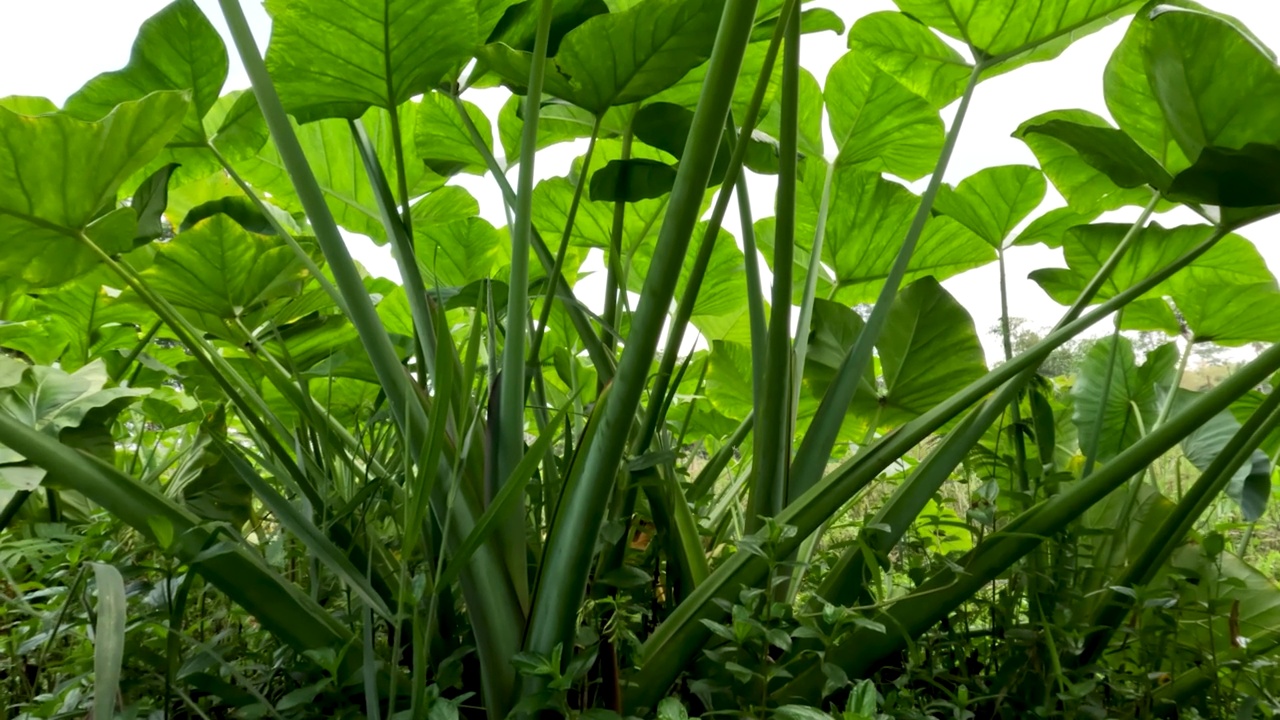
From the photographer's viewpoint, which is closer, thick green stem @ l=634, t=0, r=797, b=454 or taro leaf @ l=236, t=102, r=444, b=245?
thick green stem @ l=634, t=0, r=797, b=454

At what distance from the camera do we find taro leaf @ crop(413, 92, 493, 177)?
714 mm

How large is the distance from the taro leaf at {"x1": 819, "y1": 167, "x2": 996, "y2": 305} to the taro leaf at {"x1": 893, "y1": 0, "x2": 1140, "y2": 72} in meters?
0.16

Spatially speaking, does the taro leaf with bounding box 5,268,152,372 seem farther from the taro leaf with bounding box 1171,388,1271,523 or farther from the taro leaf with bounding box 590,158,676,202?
the taro leaf with bounding box 1171,388,1271,523

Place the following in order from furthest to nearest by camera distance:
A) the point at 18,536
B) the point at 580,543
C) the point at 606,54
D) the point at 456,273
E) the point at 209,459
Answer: the point at 456,273 → the point at 18,536 → the point at 209,459 → the point at 606,54 → the point at 580,543

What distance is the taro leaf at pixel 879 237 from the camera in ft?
2.65

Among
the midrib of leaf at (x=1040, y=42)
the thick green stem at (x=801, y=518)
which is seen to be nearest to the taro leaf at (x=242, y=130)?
the thick green stem at (x=801, y=518)

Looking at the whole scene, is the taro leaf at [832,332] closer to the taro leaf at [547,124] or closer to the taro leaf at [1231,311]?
the taro leaf at [547,124]

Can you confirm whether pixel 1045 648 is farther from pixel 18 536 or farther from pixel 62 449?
pixel 18 536

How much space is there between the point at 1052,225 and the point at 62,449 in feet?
3.03

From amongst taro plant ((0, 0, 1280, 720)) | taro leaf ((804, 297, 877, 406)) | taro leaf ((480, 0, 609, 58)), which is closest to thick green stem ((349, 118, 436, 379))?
taro plant ((0, 0, 1280, 720))

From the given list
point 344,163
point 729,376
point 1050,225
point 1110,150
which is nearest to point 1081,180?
point 1050,225

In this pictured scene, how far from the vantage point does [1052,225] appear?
2.86 ft

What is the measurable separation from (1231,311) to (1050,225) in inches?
7.7

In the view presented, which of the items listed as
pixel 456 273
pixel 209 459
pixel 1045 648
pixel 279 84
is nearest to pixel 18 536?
pixel 209 459
